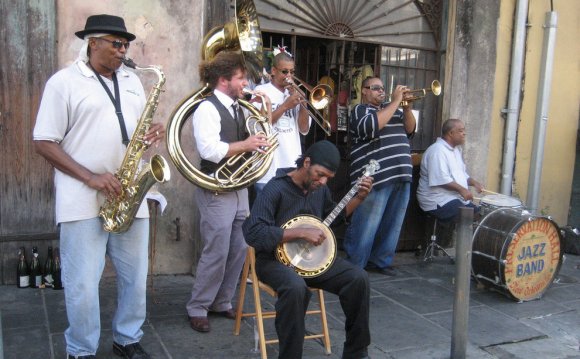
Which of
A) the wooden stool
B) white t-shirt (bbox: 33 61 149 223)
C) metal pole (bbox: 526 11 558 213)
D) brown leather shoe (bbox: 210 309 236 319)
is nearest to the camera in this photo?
white t-shirt (bbox: 33 61 149 223)

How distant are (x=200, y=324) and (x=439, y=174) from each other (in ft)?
10.1

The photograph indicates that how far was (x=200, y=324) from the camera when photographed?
402 cm

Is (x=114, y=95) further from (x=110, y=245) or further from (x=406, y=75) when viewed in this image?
(x=406, y=75)

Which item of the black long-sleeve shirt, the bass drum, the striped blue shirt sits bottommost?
the bass drum

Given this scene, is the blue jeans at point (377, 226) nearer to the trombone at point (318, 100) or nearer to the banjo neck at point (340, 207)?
the trombone at point (318, 100)

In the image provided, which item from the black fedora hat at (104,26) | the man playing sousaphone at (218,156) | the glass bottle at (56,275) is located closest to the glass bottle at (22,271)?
the glass bottle at (56,275)

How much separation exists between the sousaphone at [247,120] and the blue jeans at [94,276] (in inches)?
23.1

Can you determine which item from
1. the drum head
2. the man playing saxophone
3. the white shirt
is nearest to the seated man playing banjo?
the white shirt

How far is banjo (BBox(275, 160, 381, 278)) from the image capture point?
3.46 metres

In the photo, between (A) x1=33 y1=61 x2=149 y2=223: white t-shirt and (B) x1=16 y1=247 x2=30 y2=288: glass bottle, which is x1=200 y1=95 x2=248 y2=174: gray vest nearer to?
(A) x1=33 y1=61 x2=149 y2=223: white t-shirt

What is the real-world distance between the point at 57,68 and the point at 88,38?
5.30 feet

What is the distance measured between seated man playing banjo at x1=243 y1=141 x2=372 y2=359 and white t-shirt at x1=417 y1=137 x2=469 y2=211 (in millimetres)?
2516

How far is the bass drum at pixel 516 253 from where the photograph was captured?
16.4ft

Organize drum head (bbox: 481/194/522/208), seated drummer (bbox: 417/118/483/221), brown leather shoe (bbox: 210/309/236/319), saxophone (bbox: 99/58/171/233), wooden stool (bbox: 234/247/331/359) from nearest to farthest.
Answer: saxophone (bbox: 99/58/171/233), wooden stool (bbox: 234/247/331/359), brown leather shoe (bbox: 210/309/236/319), drum head (bbox: 481/194/522/208), seated drummer (bbox: 417/118/483/221)
